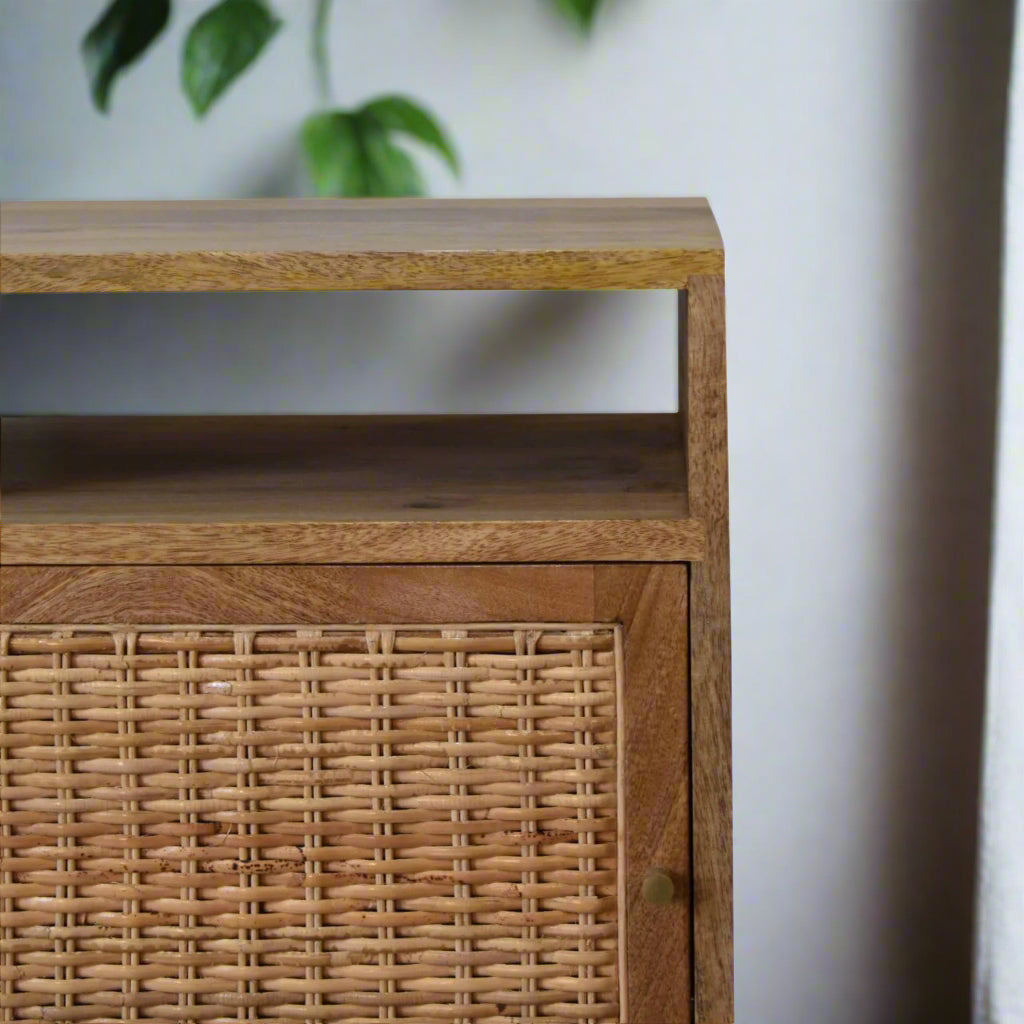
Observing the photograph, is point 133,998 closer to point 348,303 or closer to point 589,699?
point 589,699

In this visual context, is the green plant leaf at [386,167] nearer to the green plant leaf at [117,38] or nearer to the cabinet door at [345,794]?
the green plant leaf at [117,38]

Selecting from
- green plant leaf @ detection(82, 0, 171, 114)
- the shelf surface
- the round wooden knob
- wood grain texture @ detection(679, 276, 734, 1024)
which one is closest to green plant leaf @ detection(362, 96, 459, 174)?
green plant leaf @ detection(82, 0, 171, 114)

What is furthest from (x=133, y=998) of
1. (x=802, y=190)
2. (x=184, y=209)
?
(x=802, y=190)

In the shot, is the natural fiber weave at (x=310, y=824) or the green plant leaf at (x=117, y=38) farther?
the green plant leaf at (x=117, y=38)

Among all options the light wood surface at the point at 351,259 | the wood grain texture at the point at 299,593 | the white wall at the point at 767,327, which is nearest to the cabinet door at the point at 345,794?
the wood grain texture at the point at 299,593

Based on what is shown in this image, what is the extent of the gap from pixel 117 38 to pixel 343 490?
734 millimetres

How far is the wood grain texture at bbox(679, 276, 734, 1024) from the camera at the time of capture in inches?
31.1

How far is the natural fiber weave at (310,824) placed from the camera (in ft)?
2.77

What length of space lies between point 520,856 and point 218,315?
2.65ft

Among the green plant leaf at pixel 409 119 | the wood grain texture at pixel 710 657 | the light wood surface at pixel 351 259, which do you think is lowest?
the wood grain texture at pixel 710 657

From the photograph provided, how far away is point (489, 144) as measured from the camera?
1394 mm

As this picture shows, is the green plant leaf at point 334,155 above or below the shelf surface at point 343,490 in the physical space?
above

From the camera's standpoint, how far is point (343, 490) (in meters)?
0.94

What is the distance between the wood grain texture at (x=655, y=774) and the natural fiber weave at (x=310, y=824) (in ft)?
0.05
